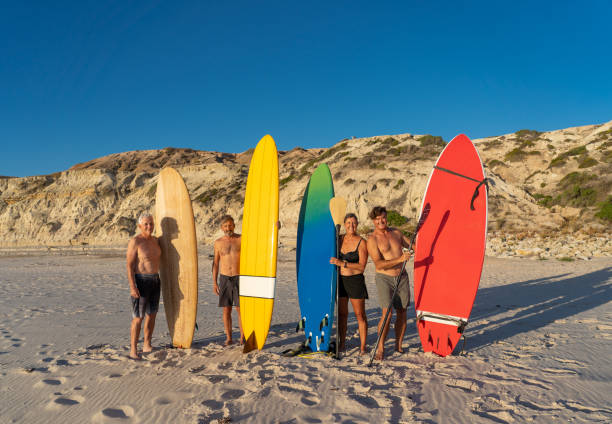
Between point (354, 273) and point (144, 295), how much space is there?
2127 millimetres

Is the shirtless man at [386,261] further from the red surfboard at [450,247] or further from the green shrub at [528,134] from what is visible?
the green shrub at [528,134]

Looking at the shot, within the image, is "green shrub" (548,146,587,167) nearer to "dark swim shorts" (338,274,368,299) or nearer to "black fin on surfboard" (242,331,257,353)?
"dark swim shorts" (338,274,368,299)

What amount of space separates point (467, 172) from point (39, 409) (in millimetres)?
4505

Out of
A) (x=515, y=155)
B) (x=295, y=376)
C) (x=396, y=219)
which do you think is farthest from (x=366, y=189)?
(x=295, y=376)

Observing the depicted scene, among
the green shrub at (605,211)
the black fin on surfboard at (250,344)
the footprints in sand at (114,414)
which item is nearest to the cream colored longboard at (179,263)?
the black fin on surfboard at (250,344)

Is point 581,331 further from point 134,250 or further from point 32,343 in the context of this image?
point 32,343

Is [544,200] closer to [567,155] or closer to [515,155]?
[567,155]

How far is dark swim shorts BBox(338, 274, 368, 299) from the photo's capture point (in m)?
3.79

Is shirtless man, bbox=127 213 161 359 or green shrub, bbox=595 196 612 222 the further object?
green shrub, bbox=595 196 612 222

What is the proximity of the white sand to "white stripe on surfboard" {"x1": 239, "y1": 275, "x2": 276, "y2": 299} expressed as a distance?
2.03 ft

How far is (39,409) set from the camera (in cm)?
262

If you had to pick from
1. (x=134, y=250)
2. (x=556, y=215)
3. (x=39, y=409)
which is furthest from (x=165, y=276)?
(x=556, y=215)

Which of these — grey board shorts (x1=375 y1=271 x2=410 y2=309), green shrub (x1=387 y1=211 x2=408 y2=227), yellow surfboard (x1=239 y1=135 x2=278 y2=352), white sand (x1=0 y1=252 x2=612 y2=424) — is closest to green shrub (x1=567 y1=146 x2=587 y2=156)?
green shrub (x1=387 y1=211 x2=408 y2=227)

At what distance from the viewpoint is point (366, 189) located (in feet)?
71.2
